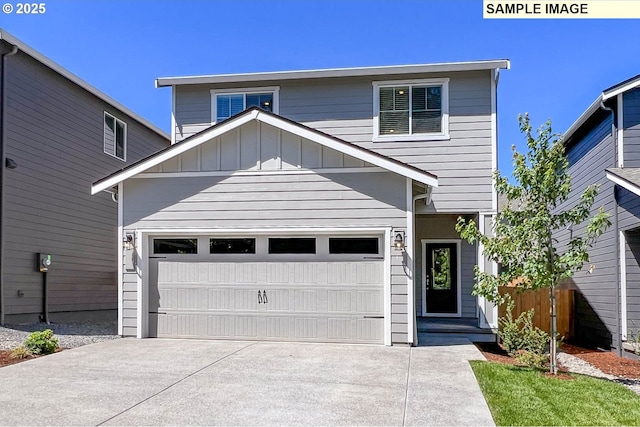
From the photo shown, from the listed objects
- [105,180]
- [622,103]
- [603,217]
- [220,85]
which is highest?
[220,85]

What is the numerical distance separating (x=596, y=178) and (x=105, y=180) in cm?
1011

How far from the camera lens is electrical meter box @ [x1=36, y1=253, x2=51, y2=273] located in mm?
12227

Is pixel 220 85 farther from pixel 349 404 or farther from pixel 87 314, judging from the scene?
pixel 349 404

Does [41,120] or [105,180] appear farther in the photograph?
[41,120]

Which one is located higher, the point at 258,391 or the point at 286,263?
the point at 286,263

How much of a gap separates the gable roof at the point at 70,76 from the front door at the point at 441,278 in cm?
956

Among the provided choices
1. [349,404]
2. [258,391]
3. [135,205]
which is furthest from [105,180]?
[349,404]

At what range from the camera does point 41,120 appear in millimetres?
12641

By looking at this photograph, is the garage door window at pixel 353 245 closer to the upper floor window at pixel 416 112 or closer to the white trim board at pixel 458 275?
the upper floor window at pixel 416 112

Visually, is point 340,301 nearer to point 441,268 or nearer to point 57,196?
point 441,268

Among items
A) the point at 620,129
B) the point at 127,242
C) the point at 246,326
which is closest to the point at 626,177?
the point at 620,129

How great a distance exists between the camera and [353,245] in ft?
31.5

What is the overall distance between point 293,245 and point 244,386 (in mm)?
3774

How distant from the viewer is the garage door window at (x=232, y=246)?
32.6 ft
